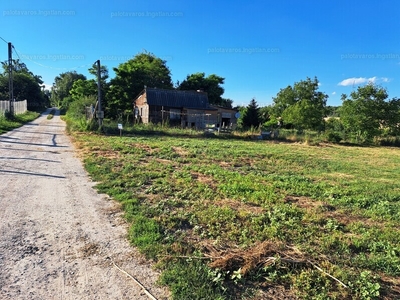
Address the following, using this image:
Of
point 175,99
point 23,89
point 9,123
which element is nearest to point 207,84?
point 175,99

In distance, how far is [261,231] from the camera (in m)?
3.61

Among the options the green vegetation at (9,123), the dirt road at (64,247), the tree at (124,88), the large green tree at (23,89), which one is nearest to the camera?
the dirt road at (64,247)

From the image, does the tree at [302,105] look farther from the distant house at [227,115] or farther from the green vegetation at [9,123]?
the green vegetation at [9,123]

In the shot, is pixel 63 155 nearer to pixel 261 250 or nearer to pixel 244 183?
pixel 244 183

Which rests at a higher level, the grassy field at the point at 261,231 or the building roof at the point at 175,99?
the building roof at the point at 175,99

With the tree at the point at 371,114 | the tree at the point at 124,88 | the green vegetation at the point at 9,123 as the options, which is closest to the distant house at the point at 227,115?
the tree at the point at 124,88

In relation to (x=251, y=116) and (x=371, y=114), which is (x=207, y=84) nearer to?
(x=251, y=116)

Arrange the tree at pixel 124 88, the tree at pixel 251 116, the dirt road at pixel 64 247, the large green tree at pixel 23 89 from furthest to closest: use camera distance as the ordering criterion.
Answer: the large green tree at pixel 23 89
the tree at pixel 124 88
the tree at pixel 251 116
the dirt road at pixel 64 247

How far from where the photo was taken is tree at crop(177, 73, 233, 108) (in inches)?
1638

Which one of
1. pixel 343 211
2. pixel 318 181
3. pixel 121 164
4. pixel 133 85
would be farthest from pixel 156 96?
pixel 343 211

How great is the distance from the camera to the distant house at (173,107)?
2717 centimetres

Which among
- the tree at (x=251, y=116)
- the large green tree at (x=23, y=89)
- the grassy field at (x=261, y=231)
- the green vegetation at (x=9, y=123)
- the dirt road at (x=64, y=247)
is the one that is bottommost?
the dirt road at (x=64, y=247)

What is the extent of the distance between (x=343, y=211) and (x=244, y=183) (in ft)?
7.07

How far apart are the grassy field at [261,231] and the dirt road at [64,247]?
0.82ft
